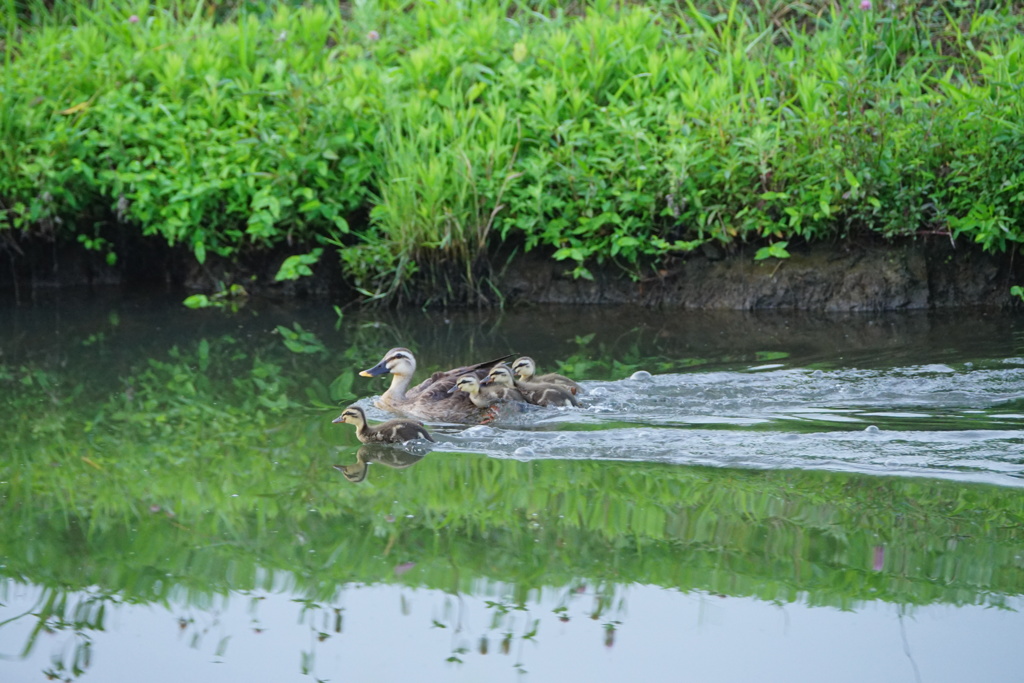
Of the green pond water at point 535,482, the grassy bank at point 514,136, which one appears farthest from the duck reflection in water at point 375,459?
the grassy bank at point 514,136

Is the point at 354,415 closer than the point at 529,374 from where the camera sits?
Yes

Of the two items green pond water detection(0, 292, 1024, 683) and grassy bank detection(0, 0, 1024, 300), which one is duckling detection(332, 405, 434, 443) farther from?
grassy bank detection(0, 0, 1024, 300)

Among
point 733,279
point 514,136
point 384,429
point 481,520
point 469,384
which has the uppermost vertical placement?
point 514,136

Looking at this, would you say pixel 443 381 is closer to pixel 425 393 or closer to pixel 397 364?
pixel 425 393

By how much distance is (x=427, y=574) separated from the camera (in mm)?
4422

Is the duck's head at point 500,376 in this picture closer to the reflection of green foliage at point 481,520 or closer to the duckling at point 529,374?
the duckling at point 529,374

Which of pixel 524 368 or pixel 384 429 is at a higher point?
pixel 524 368

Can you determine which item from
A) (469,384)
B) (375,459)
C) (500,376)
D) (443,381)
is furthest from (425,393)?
(375,459)

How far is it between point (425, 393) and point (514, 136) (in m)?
3.57

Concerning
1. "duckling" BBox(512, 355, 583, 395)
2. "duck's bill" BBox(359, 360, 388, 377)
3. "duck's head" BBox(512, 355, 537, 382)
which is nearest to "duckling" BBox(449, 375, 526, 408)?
"duckling" BBox(512, 355, 583, 395)

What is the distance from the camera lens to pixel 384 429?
620 cm

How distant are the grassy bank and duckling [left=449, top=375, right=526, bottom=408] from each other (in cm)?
292

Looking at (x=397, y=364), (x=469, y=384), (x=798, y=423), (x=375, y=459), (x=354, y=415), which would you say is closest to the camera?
(x=375, y=459)

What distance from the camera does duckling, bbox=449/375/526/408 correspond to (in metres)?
6.73
